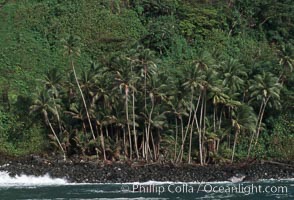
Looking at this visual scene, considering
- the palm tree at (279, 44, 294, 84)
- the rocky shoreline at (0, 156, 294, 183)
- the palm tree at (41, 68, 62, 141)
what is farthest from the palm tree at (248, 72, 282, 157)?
the palm tree at (41, 68, 62, 141)

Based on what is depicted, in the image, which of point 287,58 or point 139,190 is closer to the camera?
point 139,190

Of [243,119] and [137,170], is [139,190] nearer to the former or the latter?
[137,170]

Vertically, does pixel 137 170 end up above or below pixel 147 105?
below

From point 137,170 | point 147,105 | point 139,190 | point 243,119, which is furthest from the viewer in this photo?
point 147,105

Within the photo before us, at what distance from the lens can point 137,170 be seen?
82.4 meters

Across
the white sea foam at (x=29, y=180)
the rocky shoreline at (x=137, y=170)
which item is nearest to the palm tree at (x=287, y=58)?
the rocky shoreline at (x=137, y=170)

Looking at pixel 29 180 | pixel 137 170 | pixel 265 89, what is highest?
pixel 265 89

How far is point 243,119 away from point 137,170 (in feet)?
53.1

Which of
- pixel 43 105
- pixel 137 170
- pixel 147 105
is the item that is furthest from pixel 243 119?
pixel 43 105

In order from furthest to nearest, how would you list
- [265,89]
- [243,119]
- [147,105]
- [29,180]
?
[147,105] < [243,119] < [265,89] < [29,180]

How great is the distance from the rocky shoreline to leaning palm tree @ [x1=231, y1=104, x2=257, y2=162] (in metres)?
5.20

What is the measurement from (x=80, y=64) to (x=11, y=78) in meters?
10.4

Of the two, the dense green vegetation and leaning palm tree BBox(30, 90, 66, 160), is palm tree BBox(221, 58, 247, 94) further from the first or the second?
leaning palm tree BBox(30, 90, 66, 160)

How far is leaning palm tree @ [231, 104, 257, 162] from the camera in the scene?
88562mm
